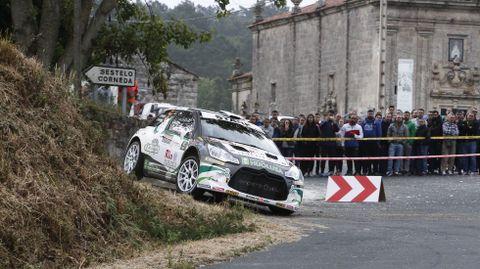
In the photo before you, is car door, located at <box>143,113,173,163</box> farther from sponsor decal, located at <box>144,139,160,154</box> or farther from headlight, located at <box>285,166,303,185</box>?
headlight, located at <box>285,166,303,185</box>

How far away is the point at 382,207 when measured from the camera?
83.5 feet

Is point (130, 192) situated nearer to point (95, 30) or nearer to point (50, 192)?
point (50, 192)

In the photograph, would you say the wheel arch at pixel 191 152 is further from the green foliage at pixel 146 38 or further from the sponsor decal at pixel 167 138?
the green foliage at pixel 146 38

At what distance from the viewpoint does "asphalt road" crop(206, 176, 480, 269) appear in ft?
50.0

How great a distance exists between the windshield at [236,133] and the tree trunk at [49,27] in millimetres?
6916

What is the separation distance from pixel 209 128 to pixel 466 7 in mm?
50959

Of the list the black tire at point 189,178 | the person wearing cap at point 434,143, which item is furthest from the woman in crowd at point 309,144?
the black tire at point 189,178

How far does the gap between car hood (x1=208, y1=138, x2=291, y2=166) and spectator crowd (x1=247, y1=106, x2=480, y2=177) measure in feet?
38.4

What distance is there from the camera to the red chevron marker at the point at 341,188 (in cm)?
2609

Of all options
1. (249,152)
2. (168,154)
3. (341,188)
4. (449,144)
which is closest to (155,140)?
(168,154)

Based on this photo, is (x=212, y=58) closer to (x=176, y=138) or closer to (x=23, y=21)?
(x=23, y=21)

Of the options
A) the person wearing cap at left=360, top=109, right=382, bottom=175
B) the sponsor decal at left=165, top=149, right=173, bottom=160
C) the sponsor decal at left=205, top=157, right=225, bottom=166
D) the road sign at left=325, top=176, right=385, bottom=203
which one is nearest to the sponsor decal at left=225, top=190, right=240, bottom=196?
the sponsor decal at left=205, top=157, right=225, bottom=166

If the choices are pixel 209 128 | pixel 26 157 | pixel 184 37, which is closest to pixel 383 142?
pixel 184 37

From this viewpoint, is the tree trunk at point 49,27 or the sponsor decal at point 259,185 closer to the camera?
the sponsor decal at point 259,185
